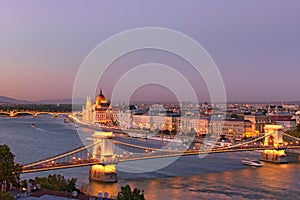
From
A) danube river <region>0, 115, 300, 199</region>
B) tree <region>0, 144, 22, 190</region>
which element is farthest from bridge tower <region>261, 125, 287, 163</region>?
tree <region>0, 144, 22, 190</region>

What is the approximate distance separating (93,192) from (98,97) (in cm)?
3107

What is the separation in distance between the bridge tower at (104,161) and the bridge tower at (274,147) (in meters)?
5.52

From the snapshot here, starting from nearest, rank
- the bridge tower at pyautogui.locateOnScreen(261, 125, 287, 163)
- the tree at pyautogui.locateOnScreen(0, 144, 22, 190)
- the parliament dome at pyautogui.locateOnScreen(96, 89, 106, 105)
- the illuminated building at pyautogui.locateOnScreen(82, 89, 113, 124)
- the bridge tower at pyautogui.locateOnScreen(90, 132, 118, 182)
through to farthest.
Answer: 1. the tree at pyautogui.locateOnScreen(0, 144, 22, 190)
2. the bridge tower at pyautogui.locateOnScreen(90, 132, 118, 182)
3. the bridge tower at pyautogui.locateOnScreen(261, 125, 287, 163)
4. the illuminated building at pyautogui.locateOnScreen(82, 89, 113, 124)
5. the parliament dome at pyautogui.locateOnScreen(96, 89, 106, 105)

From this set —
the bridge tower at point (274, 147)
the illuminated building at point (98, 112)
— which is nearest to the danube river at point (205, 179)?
the bridge tower at point (274, 147)

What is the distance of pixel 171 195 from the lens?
8.56m

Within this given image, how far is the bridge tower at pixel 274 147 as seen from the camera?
14.1m

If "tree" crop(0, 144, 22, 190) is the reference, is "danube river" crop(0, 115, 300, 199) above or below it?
below

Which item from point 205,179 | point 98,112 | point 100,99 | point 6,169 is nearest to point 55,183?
point 6,169

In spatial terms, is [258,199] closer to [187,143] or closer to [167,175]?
[167,175]

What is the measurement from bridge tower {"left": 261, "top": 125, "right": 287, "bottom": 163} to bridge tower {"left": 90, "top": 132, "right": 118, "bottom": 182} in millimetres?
5519

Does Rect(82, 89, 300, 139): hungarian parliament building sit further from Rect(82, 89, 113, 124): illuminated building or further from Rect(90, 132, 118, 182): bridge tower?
Rect(90, 132, 118, 182): bridge tower

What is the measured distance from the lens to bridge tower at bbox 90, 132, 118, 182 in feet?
32.5

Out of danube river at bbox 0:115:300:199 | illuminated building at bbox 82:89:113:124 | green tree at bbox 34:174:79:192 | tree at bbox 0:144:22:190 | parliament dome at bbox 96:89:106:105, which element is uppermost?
parliament dome at bbox 96:89:106:105

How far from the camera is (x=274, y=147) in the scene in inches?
566
